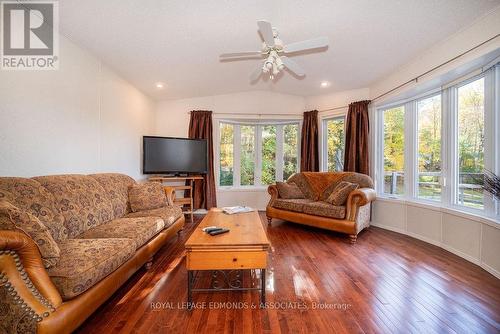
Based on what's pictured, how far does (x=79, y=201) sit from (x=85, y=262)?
39.3 inches

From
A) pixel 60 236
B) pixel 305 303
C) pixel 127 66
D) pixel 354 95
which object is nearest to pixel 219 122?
pixel 127 66

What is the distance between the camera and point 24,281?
1172 millimetres

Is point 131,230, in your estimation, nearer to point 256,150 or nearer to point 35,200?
point 35,200

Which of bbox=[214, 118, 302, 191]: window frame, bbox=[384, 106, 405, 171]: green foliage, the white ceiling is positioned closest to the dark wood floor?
bbox=[384, 106, 405, 171]: green foliage

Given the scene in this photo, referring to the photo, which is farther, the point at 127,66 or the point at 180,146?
the point at 180,146

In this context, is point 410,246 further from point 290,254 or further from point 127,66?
point 127,66

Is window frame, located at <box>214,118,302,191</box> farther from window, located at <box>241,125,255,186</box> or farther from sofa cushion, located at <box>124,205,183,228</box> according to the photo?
sofa cushion, located at <box>124,205,183,228</box>

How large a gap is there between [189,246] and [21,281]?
91 centimetres

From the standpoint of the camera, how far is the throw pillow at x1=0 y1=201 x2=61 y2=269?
3.97 feet

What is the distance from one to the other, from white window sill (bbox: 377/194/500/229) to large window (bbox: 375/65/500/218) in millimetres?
73

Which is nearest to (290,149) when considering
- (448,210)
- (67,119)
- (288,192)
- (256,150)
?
(256,150)

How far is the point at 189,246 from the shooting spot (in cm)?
164

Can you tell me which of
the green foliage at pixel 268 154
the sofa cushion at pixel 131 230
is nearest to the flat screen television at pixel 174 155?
the green foliage at pixel 268 154

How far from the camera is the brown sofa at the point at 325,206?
314 cm
